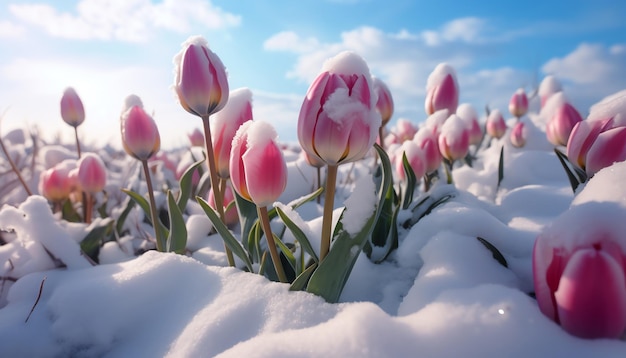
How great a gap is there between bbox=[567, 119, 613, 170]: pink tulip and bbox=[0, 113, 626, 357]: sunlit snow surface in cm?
18

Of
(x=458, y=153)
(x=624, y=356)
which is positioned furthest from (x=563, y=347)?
(x=458, y=153)

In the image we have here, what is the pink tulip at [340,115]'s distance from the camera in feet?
2.06

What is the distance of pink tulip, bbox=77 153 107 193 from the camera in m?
1.49

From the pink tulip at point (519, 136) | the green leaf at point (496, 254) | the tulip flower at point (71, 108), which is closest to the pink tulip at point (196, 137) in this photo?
the tulip flower at point (71, 108)

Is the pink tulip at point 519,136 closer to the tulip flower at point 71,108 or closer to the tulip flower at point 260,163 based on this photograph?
the tulip flower at point 260,163

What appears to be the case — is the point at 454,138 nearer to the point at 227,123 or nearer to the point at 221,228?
the point at 227,123

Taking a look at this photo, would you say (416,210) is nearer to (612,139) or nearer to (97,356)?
(612,139)

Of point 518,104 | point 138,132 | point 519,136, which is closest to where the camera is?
point 138,132

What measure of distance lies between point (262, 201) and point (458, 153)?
985 millimetres

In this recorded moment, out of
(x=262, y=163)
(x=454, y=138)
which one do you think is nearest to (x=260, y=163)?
(x=262, y=163)

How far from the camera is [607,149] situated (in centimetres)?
79

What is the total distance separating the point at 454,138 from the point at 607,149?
67 cm

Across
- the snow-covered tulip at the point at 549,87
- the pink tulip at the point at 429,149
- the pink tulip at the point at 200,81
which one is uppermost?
the pink tulip at the point at 200,81

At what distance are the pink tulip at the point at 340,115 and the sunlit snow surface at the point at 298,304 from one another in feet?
0.35
